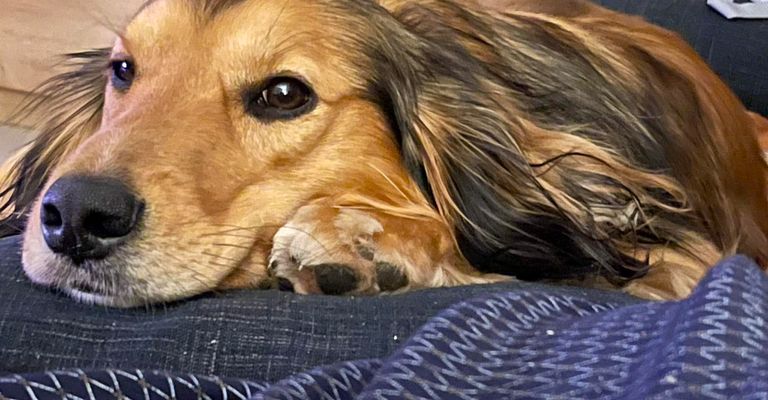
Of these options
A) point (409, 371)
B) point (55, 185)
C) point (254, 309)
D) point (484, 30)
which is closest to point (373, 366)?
point (409, 371)

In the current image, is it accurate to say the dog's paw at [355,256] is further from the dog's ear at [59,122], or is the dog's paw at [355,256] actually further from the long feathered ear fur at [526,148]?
the dog's ear at [59,122]

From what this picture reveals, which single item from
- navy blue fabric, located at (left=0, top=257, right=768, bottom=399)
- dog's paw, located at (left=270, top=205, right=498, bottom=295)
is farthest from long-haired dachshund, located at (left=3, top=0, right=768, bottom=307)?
navy blue fabric, located at (left=0, top=257, right=768, bottom=399)

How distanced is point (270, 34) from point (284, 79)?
6 centimetres

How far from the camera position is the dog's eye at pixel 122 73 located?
1.33 meters

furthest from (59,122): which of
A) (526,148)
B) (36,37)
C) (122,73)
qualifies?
(36,37)

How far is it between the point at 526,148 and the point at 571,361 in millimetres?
707

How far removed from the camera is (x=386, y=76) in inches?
51.8

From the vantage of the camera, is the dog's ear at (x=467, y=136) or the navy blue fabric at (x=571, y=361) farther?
the dog's ear at (x=467, y=136)

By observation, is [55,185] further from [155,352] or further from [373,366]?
[373,366]

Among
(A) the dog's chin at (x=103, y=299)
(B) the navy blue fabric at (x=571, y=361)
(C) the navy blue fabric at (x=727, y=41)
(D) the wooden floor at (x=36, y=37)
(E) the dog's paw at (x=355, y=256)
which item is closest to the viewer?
(B) the navy blue fabric at (x=571, y=361)

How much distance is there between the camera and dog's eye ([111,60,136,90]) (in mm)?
1332

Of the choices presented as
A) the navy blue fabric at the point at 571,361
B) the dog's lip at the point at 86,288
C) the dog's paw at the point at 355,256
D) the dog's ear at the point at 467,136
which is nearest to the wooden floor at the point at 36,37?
the dog's ear at the point at 467,136

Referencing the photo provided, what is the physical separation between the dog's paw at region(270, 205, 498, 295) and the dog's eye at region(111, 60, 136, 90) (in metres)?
0.34

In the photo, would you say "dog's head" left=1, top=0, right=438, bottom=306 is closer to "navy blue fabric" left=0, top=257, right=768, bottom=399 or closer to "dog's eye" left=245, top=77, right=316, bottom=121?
"dog's eye" left=245, top=77, right=316, bottom=121
